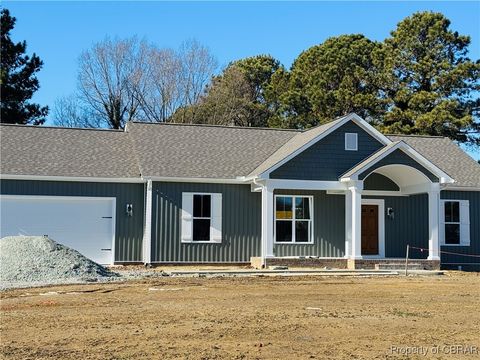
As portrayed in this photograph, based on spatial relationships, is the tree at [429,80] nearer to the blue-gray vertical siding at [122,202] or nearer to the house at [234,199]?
the house at [234,199]

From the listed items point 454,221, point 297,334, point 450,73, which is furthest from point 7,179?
point 450,73

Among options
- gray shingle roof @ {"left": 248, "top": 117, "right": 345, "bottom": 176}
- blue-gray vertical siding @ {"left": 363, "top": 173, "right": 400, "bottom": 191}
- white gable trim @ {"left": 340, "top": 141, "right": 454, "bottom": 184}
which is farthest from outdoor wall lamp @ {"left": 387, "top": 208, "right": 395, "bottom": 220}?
gray shingle roof @ {"left": 248, "top": 117, "right": 345, "bottom": 176}

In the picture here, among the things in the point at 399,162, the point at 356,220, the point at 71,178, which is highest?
the point at 399,162

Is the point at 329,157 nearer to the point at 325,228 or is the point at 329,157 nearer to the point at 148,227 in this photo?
the point at 325,228

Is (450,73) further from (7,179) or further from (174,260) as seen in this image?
(7,179)

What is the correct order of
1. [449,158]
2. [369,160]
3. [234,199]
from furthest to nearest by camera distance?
1. [449,158]
2. [234,199]
3. [369,160]

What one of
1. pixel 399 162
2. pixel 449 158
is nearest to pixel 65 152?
pixel 399 162

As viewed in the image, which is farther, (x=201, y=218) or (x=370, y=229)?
(x=370, y=229)

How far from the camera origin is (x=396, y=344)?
9234 mm

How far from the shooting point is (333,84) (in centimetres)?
4594

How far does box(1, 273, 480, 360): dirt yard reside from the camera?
8.63 meters

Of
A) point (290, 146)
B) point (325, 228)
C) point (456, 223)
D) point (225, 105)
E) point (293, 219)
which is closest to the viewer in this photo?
point (293, 219)

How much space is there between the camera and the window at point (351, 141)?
23.5m

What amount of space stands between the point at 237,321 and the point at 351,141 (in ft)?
45.4
